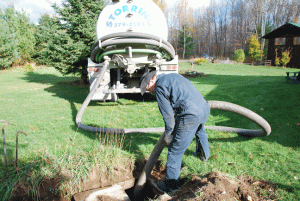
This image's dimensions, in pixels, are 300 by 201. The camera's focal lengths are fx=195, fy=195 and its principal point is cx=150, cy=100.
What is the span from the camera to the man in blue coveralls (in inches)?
96.4

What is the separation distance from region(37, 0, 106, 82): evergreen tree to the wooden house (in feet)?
72.0

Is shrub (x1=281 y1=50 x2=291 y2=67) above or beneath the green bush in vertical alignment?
beneath

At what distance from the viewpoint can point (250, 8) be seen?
40.9 meters

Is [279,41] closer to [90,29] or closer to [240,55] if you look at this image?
[240,55]

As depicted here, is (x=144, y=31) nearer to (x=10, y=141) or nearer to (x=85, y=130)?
(x=85, y=130)

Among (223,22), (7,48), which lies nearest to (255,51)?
(223,22)

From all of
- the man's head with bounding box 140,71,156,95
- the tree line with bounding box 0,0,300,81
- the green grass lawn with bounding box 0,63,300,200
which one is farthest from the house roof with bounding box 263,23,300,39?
the man's head with bounding box 140,71,156,95

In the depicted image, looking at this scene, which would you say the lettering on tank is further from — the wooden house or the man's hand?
the wooden house

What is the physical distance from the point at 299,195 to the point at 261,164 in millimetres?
705

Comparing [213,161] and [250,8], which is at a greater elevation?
[250,8]

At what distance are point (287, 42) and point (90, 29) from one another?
2396 centimetres

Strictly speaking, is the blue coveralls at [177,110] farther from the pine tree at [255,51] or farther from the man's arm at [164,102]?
the pine tree at [255,51]

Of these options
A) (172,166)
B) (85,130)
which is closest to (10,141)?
(85,130)

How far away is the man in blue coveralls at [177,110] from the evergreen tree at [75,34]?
7830 mm
